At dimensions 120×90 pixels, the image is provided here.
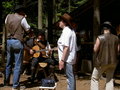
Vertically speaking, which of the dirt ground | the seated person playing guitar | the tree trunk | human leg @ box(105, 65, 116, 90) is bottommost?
the dirt ground

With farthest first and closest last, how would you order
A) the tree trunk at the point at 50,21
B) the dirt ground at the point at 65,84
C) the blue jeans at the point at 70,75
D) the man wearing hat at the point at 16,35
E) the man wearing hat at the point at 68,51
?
the tree trunk at the point at 50,21, the dirt ground at the point at 65,84, the man wearing hat at the point at 16,35, the blue jeans at the point at 70,75, the man wearing hat at the point at 68,51

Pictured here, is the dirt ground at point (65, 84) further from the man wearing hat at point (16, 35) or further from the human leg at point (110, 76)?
the human leg at point (110, 76)

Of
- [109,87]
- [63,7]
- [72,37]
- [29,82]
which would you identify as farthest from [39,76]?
[63,7]

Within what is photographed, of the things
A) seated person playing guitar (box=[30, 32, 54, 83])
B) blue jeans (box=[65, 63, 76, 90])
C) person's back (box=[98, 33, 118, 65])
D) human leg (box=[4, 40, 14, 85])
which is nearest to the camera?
blue jeans (box=[65, 63, 76, 90])

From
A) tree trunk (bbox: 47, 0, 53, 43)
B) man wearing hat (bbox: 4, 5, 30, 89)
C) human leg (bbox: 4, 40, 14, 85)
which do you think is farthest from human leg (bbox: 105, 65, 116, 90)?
tree trunk (bbox: 47, 0, 53, 43)

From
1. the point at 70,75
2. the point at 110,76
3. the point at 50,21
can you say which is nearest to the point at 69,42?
the point at 70,75

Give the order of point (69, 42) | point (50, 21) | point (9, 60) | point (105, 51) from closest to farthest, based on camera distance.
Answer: point (69, 42)
point (105, 51)
point (9, 60)
point (50, 21)

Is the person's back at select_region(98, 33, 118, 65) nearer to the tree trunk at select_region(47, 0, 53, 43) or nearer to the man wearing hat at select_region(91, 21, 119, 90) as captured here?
the man wearing hat at select_region(91, 21, 119, 90)

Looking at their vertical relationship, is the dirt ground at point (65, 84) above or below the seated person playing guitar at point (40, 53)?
below

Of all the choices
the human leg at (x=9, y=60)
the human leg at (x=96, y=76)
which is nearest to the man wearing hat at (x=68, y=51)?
the human leg at (x=96, y=76)

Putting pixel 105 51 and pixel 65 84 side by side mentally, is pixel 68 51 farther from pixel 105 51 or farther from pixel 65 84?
pixel 65 84

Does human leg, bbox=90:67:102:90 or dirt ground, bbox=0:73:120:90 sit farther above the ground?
human leg, bbox=90:67:102:90

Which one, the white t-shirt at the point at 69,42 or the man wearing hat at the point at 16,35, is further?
the man wearing hat at the point at 16,35

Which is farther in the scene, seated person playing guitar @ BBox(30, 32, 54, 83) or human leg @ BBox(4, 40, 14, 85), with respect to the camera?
seated person playing guitar @ BBox(30, 32, 54, 83)
